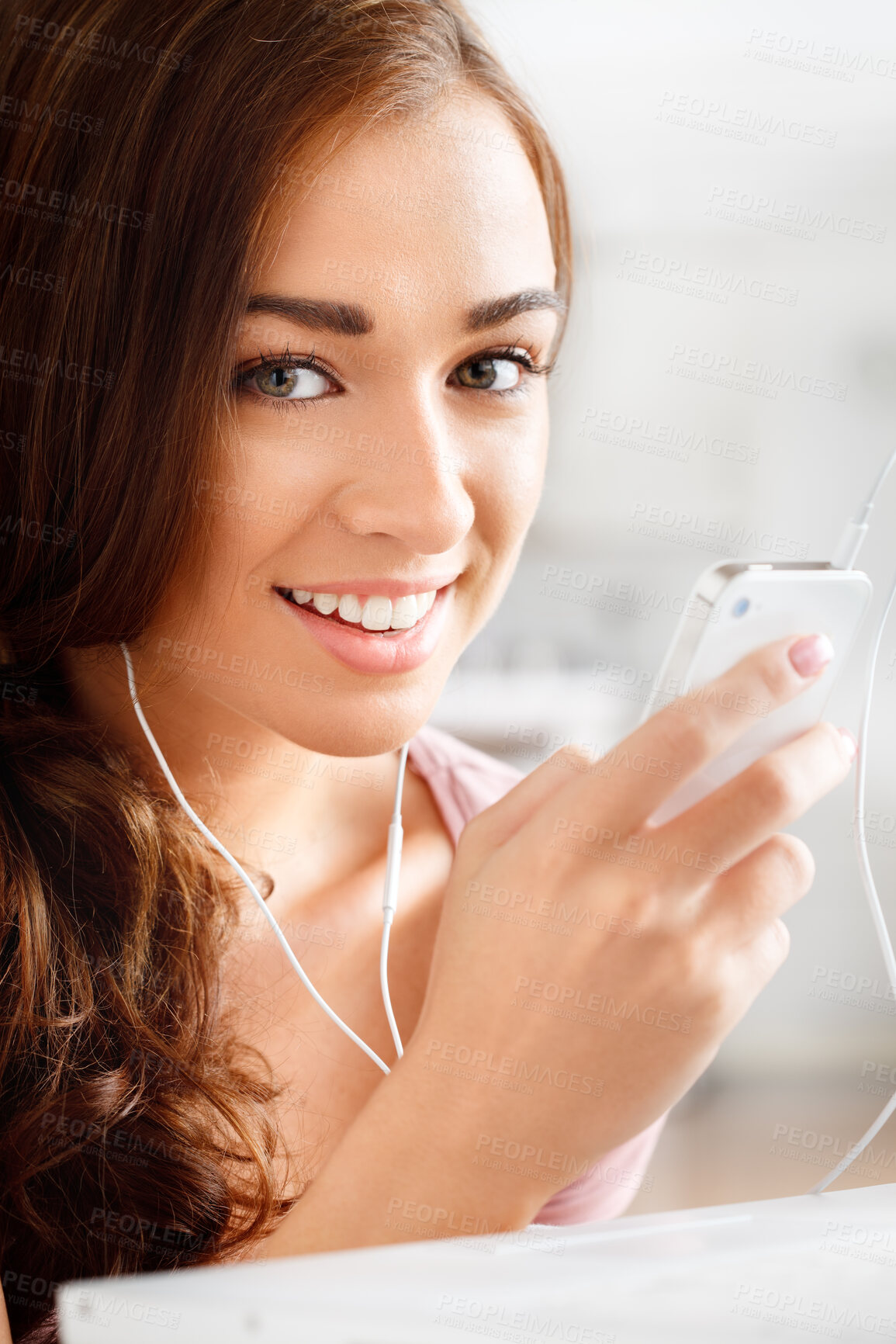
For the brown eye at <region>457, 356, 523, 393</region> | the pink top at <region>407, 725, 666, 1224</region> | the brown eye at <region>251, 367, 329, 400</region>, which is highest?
the brown eye at <region>457, 356, 523, 393</region>

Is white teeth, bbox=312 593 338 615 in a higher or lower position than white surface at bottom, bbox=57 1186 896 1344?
higher

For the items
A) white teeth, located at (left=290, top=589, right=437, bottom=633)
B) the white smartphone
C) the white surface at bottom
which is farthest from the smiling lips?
the white surface at bottom

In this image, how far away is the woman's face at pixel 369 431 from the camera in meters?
0.67

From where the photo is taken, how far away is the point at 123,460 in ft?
2.32

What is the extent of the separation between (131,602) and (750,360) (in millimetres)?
1633

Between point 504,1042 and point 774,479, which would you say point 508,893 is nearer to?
point 504,1042

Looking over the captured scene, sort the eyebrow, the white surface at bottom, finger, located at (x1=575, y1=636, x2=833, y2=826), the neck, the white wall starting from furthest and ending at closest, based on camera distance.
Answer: the white wall < the neck < the eyebrow < finger, located at (x1=575, y1=636, x2=833, y2=826) < the white surface at bottom

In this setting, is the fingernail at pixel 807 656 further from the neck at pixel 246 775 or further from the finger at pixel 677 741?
the neck at pixel 246 775

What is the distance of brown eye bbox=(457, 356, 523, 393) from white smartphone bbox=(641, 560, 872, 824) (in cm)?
32

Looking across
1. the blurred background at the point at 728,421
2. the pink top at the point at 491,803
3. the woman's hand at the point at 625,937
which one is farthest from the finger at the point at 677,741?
the blurred background at the point at 728,421

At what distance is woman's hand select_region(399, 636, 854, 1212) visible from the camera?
0.51m

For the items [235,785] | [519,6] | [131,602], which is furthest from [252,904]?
[519,6]

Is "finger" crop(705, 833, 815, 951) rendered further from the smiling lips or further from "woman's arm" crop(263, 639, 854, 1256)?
the smiling lips

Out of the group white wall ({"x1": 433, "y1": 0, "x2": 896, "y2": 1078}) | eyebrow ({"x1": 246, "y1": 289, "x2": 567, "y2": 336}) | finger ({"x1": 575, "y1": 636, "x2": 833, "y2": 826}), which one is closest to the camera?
finger ({"x1": 575, "y1": 636, "x2": 833, "y2": 826})
